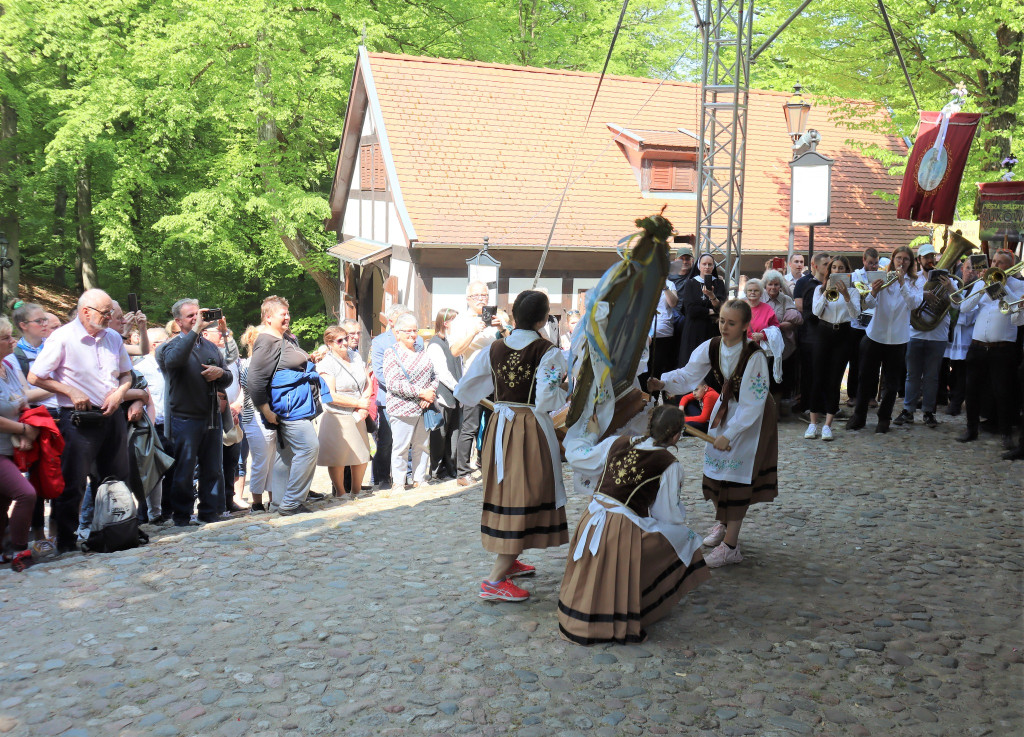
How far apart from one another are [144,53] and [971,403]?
1617 cm

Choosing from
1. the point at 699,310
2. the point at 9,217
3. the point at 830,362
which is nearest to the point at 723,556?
the point at 830,362

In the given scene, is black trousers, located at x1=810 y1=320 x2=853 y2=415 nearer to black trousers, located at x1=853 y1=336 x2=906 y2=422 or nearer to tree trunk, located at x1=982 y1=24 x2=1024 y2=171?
black trousers, located at x1=853 y1=336 x2=906 y2=422

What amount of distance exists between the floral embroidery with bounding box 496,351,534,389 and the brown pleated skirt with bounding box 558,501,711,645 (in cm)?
93

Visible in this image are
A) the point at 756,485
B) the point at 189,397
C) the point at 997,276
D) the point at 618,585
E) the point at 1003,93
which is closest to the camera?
the point at 618,585

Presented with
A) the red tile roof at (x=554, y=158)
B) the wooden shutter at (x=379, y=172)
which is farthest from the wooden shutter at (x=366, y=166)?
the red tile roof at (x=554, y=158)

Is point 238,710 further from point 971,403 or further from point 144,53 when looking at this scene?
point 144,53

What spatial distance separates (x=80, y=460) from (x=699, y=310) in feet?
20.8

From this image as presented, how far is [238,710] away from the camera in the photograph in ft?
13.8

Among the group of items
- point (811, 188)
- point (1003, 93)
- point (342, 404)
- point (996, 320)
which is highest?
point (1003, 93)

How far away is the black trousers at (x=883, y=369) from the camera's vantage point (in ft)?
32.0

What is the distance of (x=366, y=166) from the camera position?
67.7ft

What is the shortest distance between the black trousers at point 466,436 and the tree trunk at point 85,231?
60.6 ft

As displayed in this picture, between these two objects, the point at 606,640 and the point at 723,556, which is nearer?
the point at 606,640

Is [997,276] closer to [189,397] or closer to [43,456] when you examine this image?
[189,397]
